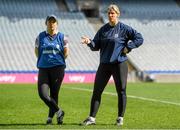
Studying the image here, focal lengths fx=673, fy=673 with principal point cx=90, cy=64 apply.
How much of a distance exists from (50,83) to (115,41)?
4.60 ft

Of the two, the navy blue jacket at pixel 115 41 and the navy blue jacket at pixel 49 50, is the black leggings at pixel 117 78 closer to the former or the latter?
the navy blue jacket at pixel 115 41

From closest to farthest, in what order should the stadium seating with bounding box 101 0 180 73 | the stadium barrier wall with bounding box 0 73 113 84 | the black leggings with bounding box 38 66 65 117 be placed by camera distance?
the black leggings with bounding box 38 66 65 117, the stadium barrier wall with bounding box 0 73 113 84, the stadium seating with bounding box 101 0 180 73

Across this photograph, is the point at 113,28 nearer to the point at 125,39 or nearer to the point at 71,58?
the point at 125,39

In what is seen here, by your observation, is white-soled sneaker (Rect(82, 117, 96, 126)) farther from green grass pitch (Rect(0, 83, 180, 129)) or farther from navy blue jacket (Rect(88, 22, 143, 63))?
navy blue jacket (Rect(88, 22, 143, 63))

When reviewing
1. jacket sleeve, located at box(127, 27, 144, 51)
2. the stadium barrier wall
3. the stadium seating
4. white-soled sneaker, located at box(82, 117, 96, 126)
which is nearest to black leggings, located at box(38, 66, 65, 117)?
white-soled sneaker, located at box(82, 117, 96, 126)

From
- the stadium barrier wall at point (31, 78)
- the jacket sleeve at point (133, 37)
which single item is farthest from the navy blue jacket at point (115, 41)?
the stadium barrier wall at point (31, 78)

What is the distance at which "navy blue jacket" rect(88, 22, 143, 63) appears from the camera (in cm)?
1179

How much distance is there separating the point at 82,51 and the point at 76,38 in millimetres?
1678

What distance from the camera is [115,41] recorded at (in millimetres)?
11789

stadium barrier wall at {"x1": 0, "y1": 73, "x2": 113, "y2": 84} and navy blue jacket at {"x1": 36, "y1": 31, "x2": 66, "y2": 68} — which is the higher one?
navy blue jacket at {"x1": 36, "y1": 31, "x2": 66, "y2": 68}

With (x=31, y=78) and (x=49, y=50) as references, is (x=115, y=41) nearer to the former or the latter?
(x=49, y=50)

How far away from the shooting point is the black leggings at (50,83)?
11.8 m

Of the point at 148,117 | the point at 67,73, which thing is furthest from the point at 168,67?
the point at 148,117

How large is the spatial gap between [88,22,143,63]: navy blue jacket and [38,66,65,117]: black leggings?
2.59ft
